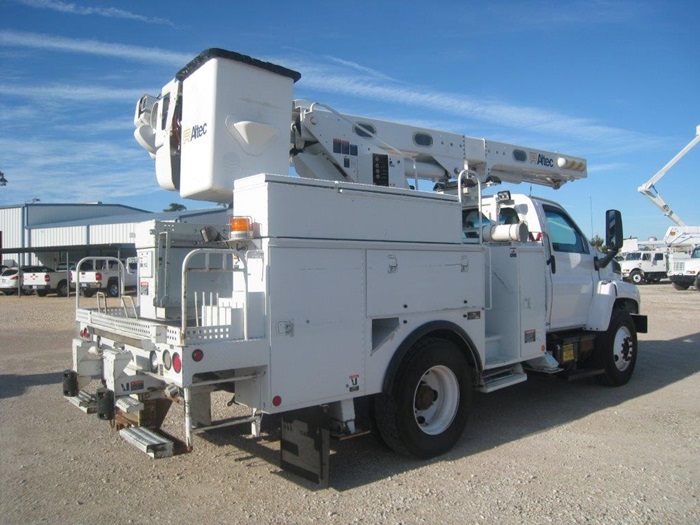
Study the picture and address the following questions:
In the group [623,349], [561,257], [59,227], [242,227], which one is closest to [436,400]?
[242,227]

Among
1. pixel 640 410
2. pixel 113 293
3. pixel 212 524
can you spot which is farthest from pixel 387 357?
pixel 113 293

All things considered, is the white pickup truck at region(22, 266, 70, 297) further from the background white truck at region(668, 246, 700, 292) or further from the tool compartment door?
the background white truck at region(668, 246, 700, 292)

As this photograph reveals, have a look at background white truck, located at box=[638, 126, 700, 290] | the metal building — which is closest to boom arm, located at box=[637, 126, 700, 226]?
background white truck, located at box=[638, 126, 700, 290]

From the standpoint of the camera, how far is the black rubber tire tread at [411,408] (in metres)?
4.94

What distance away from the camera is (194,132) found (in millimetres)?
5094

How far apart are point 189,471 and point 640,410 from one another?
5078 mm

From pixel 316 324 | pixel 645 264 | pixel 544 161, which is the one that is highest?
pixel 544 161

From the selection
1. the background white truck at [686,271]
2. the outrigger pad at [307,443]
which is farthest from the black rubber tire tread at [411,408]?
the background white truck at [686,271]

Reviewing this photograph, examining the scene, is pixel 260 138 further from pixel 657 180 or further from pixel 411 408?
pixel 657 180

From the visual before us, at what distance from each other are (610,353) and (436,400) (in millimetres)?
3575

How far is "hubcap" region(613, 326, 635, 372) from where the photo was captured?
8086 mm

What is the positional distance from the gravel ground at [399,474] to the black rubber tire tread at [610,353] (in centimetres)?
44

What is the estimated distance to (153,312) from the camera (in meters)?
5.55

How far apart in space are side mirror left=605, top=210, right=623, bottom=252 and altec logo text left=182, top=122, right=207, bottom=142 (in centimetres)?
494
